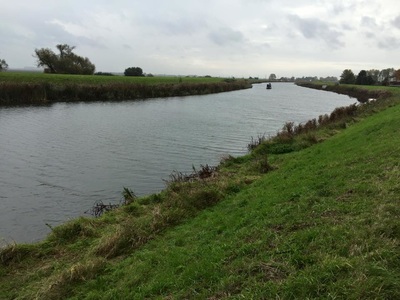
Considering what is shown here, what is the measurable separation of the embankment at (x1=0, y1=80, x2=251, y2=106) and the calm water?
7.88m

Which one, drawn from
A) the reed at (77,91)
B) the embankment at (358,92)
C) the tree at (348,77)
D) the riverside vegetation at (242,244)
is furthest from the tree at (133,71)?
the riverside vegetation at (242,244)

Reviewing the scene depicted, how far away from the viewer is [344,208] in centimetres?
692

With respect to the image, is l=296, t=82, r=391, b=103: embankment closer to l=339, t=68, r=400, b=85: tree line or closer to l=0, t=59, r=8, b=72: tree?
l=339, t=68, r=400, b=85: tree line

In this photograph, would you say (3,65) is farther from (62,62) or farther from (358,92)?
(358,92)

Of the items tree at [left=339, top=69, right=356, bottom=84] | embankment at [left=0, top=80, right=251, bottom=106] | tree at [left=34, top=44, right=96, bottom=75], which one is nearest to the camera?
embankment at [left=0, top=80, right=251, bottom=106]

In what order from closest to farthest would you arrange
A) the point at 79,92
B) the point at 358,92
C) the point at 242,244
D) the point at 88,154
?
the point at 242,244 → the point at 88,154 → the point at 79,92 → the point at 358,92

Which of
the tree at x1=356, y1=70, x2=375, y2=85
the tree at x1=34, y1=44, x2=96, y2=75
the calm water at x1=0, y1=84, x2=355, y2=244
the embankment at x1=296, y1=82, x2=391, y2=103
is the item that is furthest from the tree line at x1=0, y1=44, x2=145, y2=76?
the tree at x1=356, y1=70, x2=375, y2=85

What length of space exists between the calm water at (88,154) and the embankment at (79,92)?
7879 millimetres

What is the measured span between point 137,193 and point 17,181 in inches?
237

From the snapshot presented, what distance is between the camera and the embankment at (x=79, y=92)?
46688 mm

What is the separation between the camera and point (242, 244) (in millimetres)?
6891

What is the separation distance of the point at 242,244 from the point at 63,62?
8613 centimetres

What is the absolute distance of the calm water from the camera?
525 inches

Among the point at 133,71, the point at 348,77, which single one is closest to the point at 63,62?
the point at 133,71
